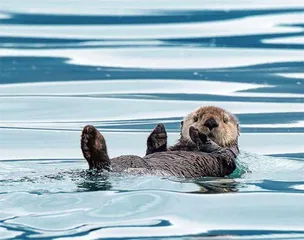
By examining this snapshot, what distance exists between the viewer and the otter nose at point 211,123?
8.34 metres

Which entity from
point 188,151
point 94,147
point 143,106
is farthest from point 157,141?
point 143,106

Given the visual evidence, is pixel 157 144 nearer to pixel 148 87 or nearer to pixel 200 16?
pixel 148 87

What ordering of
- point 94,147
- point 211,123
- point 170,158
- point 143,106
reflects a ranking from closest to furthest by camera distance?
point 94,147, point 170,158, point 211,123, point 143,106

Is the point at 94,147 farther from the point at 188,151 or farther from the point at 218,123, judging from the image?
the point at 218,123

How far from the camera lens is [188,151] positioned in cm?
821

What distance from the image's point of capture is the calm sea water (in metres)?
6.53

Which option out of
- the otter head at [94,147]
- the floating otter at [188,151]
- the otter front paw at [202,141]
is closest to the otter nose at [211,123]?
the floating otter at [188,151]

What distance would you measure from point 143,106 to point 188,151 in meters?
3.63

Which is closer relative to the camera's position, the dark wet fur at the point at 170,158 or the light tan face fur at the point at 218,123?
the dark wet fur at the point at 170,158

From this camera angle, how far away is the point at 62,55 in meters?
15.1

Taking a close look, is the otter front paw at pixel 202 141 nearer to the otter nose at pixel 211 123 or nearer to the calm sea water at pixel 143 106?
the otter nose at pixel 211 123

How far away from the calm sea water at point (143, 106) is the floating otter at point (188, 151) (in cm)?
13

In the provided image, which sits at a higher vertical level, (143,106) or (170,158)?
(143,106)

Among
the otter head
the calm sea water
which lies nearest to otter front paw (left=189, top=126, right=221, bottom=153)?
the calm sea water
